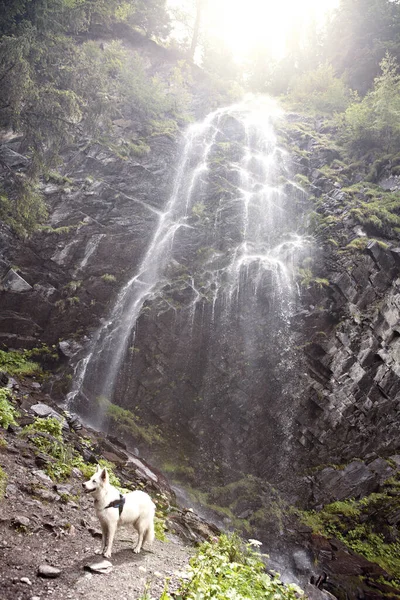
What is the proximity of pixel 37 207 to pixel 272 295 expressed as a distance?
9.78 meters

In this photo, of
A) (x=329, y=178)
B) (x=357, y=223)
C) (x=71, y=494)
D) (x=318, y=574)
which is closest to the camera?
(x=71, y=494)

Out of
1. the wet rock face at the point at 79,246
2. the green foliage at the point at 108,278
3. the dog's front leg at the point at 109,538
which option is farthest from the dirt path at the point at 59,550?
the green foliage at the point at 108,278

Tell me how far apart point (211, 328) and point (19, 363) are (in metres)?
7.81

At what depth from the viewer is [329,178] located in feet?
67.7

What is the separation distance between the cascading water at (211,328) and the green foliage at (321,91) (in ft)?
49.2

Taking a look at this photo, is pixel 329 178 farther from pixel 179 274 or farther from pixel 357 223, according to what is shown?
pixel 179 274

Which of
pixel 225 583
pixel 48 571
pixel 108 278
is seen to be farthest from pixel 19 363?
pixel 225 583

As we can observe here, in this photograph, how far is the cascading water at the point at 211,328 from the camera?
44.5 feet

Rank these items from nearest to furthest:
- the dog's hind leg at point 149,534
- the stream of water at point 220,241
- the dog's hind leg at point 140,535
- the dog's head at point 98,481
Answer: the dog's head at point 98,481 < the dog's hind leg at point 140,535 < the dog's hind leg at point 149,534 < the stream of water at point 220,241

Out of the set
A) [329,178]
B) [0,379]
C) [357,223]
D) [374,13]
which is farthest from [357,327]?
[374,13]

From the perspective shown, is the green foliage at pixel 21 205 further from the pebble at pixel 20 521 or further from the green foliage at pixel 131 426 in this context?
the pebble at pixel 20 521

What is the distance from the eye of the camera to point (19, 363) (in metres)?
13.8

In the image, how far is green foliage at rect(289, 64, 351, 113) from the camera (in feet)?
93.6

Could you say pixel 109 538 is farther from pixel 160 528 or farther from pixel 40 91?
pixel 40 91
